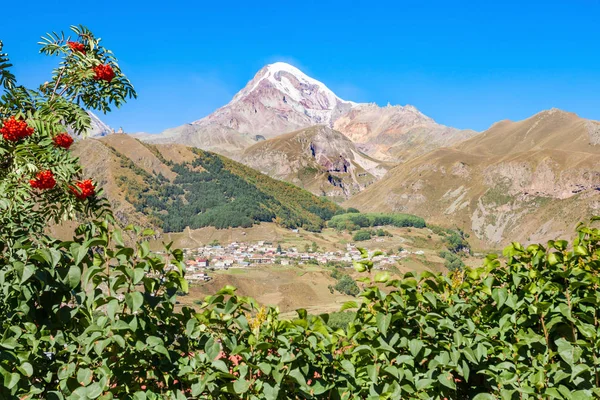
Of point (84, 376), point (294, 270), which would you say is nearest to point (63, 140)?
point (84, 376)

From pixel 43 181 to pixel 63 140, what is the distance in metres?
0.73

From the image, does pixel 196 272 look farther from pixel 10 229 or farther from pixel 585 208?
pixel 585 208

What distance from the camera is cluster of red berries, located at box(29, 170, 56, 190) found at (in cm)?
385

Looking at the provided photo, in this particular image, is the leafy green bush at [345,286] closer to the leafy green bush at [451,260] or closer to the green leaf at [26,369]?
the leafy green bush at [451,260]

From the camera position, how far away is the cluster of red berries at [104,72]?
455 centimetres

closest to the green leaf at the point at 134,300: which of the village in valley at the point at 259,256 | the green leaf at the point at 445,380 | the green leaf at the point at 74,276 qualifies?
the green leaf at the point at 74,276

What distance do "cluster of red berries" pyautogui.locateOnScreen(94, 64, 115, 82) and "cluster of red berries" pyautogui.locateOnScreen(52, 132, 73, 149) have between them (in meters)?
0.67

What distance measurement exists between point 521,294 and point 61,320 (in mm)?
3623

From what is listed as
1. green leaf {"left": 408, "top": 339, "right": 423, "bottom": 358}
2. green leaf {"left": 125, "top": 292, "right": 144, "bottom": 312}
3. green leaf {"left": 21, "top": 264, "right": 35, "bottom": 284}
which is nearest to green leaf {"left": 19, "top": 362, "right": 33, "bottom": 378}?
green leaf {"left": 21, "top": 264, "right": 35, "bottom": 284}

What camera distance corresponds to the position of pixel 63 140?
450 centimetres

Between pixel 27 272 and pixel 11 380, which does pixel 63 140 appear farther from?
pixel 11 380

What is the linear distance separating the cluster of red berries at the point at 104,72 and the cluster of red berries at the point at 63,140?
67 cm

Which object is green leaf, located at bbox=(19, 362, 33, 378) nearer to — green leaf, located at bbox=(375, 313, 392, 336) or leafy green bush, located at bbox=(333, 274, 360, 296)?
green leaf, located at bbox=(375, 313, 392, 336)

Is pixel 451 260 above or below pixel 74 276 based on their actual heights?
below
